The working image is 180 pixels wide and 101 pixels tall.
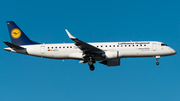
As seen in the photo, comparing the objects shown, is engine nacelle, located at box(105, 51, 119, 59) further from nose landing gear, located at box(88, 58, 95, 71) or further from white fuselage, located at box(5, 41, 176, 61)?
nose landing gear, located at box(88, 58, 95, 71)

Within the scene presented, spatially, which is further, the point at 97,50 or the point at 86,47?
the point at 97,50

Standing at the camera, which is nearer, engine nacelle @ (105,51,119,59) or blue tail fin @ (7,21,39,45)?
engine nacelle @ (105,51,119,59)

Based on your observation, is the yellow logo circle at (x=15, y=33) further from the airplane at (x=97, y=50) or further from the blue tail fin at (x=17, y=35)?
the airplane at (x=97, y=50)

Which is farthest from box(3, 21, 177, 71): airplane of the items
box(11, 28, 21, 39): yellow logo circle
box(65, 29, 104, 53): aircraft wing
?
box(11, 28, 21, 39): yellow logo circle

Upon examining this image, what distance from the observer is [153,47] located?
45562 mm

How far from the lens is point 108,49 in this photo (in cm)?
4497

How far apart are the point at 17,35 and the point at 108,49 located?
52.0ft

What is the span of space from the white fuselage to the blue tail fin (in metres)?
1.30

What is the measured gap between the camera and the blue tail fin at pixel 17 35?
47000 mm

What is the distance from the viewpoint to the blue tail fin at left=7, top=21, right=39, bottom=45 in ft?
154

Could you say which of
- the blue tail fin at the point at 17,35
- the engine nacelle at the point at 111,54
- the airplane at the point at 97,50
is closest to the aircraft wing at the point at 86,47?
the airplane at the point at 97,50

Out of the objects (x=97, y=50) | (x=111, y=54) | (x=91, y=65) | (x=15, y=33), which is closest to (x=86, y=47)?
(x=97, y=50)

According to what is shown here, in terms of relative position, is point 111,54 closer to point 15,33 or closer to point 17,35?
point 17,35

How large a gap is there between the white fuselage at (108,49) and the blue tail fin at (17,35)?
4.26 ft
